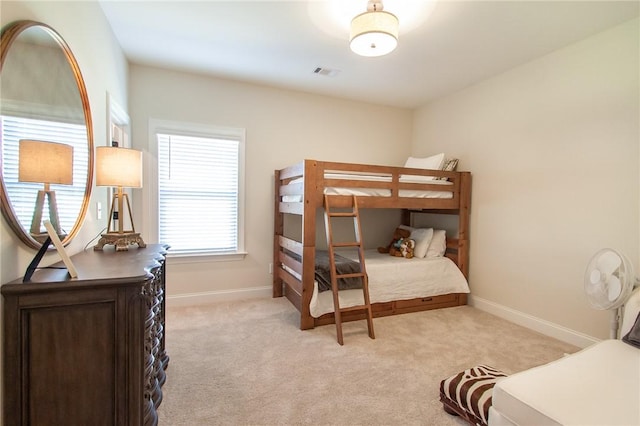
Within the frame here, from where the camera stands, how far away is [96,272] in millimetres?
1362

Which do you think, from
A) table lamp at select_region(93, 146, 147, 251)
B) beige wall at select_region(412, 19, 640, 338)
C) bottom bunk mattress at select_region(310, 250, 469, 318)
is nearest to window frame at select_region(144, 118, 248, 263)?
bottom bunk mattress at select_region(310, 250, 469, 318)

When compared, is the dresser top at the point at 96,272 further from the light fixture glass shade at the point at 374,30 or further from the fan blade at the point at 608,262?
the fan blade at the point at 608,262

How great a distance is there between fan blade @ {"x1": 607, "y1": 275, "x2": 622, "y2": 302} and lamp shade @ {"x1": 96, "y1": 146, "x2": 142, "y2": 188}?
3179 mm

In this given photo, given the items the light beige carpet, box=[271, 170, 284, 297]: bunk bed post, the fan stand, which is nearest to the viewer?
the light beige carpet

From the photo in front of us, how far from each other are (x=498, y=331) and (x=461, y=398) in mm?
1596

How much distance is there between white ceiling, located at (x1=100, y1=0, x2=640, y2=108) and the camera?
226 centimetres

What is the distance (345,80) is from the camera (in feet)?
11.8

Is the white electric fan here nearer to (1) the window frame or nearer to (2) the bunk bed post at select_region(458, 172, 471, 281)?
(2) the bunk bed post at select_region(458, 172, 471, 281)

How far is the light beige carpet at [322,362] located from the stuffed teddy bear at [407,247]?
693 mm

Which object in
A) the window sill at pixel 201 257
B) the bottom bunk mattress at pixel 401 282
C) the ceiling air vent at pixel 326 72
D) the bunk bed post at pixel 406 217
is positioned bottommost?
the bottom bunk mattress at pixel 401 282

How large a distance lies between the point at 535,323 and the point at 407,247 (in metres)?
1.45

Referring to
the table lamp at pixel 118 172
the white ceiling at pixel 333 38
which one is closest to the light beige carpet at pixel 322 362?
the table lamp at pixel 118 172

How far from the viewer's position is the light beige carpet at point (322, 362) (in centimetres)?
176

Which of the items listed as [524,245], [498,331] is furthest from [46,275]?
[524,245]
